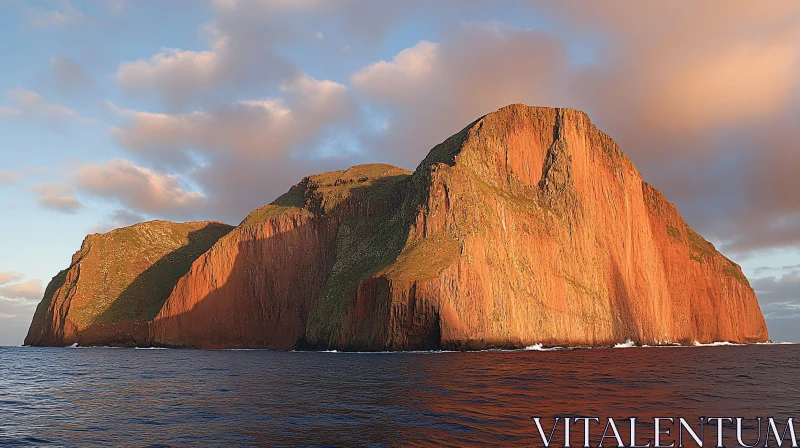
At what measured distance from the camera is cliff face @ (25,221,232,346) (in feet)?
418

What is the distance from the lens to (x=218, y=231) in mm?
169500

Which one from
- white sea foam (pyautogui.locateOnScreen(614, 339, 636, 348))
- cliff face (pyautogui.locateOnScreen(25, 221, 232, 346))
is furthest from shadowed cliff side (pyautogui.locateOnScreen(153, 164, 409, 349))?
white sea foam (pyautogui.locateOnScreen(614, 339, 636, 348))

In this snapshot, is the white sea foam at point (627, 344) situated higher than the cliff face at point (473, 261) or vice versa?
the cliff face at point (473, 261)

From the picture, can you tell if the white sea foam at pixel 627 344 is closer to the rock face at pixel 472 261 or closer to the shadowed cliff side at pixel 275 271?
the rock face at pixel 472 261

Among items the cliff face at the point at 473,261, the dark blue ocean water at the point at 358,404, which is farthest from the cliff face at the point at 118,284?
the dark blue ocean water at the point at 358,404

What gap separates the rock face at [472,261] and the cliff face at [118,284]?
19.1 feet

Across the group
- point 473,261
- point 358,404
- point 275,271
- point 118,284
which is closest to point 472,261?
point 473,261

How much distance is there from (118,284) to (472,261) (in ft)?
323

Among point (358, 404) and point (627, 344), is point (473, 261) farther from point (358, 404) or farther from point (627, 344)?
point (358, 404)

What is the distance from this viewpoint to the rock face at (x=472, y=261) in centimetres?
8225

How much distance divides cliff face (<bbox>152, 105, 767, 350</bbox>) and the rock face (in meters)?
0.29

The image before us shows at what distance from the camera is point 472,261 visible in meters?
83.9

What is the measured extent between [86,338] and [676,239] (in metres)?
137

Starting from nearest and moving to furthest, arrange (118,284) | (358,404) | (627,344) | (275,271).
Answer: (358,404) → (627,344) → (275,271) → (118,284)
